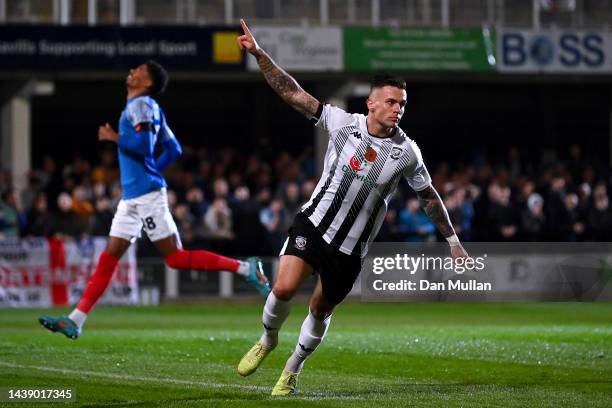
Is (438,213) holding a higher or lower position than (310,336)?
higher

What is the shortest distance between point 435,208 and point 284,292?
4.18ft

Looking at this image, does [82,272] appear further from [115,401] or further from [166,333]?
[115,401]

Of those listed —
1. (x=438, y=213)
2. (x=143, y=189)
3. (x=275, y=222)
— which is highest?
(x=438, y=213)

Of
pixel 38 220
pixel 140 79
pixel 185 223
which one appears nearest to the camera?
pixel 140 79

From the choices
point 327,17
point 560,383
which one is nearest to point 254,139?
point 327,17

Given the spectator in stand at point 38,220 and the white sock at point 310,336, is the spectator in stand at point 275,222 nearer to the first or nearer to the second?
the spectator in stand at point 38,220

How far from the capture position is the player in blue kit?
12.1m

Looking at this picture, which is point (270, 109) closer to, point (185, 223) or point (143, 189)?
point (185, 223)

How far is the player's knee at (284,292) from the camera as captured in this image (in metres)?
9.34

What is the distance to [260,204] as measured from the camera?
24422 millimetres

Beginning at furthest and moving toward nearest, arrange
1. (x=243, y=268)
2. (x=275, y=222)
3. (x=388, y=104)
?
(x=275, y=222)
(x=243, y=268)
(x=388, y=104)

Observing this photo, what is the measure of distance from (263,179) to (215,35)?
12.3 feet

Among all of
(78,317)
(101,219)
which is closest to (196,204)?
(101,219)

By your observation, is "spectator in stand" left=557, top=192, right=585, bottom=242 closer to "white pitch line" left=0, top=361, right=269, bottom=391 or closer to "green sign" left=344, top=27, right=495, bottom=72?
"green sign" left=344, top=27, right=495, bottom=72
